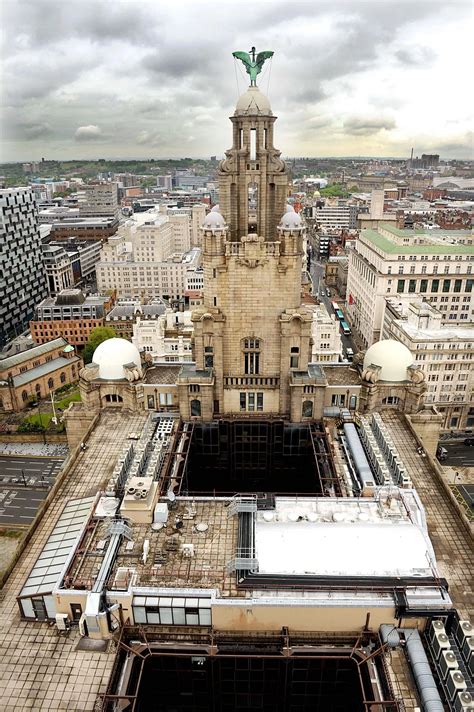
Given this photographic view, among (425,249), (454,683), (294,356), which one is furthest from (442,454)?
(454,683)

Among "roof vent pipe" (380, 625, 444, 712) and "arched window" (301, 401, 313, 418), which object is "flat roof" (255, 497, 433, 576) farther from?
"arched window" (301, 401, 313, 418)

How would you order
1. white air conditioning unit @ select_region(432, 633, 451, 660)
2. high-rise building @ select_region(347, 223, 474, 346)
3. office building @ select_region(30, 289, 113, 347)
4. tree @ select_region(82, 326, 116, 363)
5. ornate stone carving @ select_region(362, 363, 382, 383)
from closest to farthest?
white air conditioning unit @ select_region(432, 633, 451, 660) < ornate stone carving @ select_region(362, 363, 382, 383) < high-rise building @ select_region(347, 223, 474, 346) < tree @ select_region(82, 326, 116, 363) < office building @ select_region(30, 289, 113, 347)

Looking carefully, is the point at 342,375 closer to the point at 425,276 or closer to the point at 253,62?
the point at 253,62

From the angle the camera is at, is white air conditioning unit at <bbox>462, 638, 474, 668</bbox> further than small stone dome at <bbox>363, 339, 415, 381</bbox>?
No

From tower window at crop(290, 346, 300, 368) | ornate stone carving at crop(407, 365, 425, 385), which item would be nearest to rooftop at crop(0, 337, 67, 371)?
tower window at crop(290, 346, 300, 368)

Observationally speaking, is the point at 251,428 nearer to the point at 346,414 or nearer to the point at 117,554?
the point at 346,414

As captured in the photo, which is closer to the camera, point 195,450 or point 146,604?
point 146,604

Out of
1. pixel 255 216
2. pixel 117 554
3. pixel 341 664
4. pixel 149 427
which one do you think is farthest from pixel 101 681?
pixel 255 216
